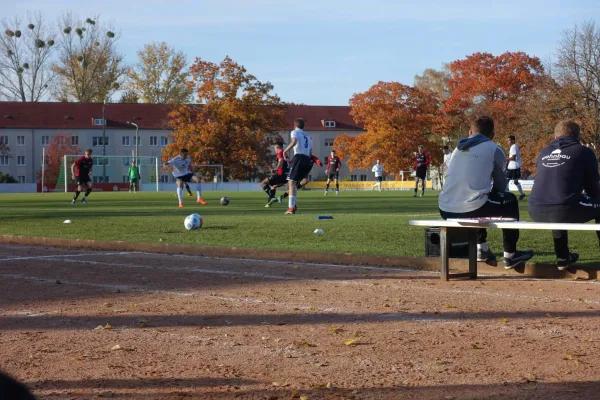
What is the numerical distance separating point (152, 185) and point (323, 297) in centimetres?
6825

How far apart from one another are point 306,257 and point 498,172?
315 cm

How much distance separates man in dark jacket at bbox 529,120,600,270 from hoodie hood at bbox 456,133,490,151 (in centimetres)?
73

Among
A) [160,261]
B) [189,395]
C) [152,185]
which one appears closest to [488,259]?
[160,261]

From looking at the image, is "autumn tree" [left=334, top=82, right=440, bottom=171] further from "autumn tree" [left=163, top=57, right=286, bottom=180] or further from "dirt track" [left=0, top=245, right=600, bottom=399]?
"dirt track" [left=0, top=245, right=600, bottom=399]

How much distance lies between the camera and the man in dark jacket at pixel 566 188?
10.1 m

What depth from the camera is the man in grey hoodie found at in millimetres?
10401

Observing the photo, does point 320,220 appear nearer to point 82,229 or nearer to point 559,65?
point 82,229

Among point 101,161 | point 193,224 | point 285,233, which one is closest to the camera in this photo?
Answer: point 285,233

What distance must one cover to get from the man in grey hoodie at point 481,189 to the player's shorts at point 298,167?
12.3 m

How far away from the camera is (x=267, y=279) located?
406 inches

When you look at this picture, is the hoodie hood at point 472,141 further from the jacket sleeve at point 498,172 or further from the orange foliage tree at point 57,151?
the orange foliage tree at point 57,151

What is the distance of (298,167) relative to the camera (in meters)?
22.8

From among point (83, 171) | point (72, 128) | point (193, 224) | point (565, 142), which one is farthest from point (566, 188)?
point (72, 128)

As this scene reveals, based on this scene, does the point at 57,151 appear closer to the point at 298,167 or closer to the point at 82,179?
the point at 82,179
